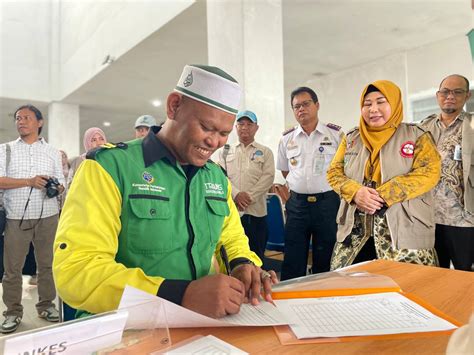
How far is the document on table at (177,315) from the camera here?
606 millimetres

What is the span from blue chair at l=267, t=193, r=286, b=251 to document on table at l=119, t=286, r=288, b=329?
234cm

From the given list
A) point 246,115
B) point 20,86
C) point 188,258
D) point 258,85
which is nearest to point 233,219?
point 188,258

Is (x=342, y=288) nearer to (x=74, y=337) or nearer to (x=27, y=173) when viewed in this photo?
(x=74, y=337)

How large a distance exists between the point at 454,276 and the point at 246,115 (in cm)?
213

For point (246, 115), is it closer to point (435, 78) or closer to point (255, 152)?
point (255, 152)

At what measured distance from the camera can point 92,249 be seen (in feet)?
2.84

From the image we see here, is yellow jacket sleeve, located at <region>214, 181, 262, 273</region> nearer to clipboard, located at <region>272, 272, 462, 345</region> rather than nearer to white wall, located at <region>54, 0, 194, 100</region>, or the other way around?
clipboard, located at <region>272, 272, 462, 345</region>

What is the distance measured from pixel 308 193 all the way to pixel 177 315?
6.87 feet

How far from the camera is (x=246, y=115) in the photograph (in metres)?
3.01

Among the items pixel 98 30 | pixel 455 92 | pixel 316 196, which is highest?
pixel 98 30

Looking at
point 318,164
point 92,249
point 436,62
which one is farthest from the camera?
point 436,62

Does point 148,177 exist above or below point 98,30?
below

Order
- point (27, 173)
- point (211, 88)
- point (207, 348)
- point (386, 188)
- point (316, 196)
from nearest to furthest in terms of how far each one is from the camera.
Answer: point (207, 348)
point (211, 88)
point (386, 188)
point (316, 196)
point (27, 173)

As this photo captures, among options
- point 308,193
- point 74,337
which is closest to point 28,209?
point 308,193
